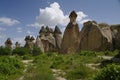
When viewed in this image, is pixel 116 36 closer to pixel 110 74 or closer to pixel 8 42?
pixel 8 42

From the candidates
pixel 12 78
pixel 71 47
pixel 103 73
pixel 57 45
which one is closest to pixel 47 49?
pixel 57 45

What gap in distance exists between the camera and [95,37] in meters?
41.5

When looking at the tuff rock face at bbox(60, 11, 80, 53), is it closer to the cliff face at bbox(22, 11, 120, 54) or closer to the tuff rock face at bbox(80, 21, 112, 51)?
the cliff face at bbox(22, 11, 120, 54)

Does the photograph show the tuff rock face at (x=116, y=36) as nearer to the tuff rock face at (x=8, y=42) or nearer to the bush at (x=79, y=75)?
the tuff rock face at (x=8, y=42)

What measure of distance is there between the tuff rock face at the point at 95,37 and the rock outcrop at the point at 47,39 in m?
21.1

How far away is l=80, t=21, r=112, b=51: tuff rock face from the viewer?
40938mm

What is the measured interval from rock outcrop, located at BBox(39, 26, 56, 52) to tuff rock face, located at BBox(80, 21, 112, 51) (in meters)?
21.1

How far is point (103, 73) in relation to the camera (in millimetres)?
7844

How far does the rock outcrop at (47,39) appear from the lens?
6372 cm

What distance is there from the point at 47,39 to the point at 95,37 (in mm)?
23864

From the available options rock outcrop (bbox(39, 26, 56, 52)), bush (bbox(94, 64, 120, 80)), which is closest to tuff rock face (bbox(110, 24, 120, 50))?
rock outcrop (bbox(39, 26, 56, 52))

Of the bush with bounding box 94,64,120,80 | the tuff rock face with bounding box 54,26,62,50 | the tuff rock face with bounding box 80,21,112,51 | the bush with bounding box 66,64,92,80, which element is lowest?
the bush with bounding box 66,64,92,80

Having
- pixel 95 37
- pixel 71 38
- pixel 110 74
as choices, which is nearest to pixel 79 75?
pixel 110 74

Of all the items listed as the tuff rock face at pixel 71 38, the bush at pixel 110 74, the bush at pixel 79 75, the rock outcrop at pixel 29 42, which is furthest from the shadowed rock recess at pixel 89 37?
the bush at pixel 110 74
